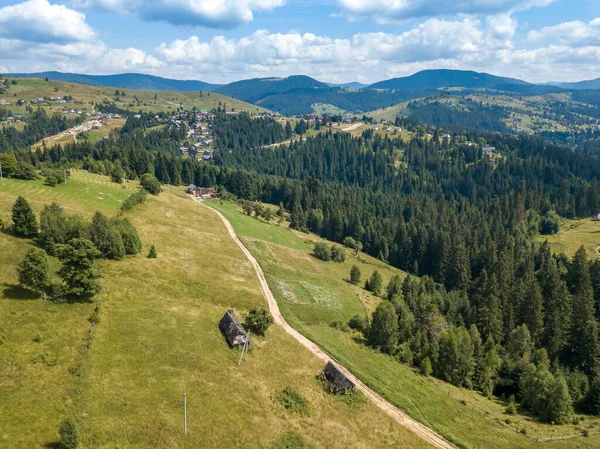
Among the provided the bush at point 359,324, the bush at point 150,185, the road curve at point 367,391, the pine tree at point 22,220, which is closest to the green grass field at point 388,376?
the road curve at point 367,391

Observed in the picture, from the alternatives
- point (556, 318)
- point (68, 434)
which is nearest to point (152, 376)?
point (68, 434)

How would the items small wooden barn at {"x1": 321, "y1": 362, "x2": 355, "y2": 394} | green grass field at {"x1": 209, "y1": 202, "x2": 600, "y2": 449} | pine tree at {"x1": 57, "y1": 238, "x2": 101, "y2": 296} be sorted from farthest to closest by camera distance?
1. pine tree at {"x1": 57, "y1": 238, "x2": 101, "y2": 296}
2. small wooden barn at {"x1": 321, "y1": 362, "x2": 355, "y2": 394}
3. green grass field at {"x1": 209, "y1": 202, "x2": 600, "y2": 449}

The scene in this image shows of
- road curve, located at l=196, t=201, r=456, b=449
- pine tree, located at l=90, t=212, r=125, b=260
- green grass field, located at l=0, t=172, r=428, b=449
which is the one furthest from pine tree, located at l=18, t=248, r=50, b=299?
road curve, located at l=196, t=201, r=456, b=449

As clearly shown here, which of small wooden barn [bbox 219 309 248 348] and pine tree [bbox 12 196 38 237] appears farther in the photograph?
pine tree [bbox 12 196 38 237]

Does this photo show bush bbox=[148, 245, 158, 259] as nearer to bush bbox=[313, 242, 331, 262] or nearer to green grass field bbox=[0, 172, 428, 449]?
green grass field bbox=[0, 172, 428, 449]

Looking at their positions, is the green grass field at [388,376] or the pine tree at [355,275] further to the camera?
the pine tree at [355,275]

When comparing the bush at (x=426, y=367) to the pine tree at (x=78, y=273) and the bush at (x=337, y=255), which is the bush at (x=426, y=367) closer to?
the pine tree at (x=78, y=273)
